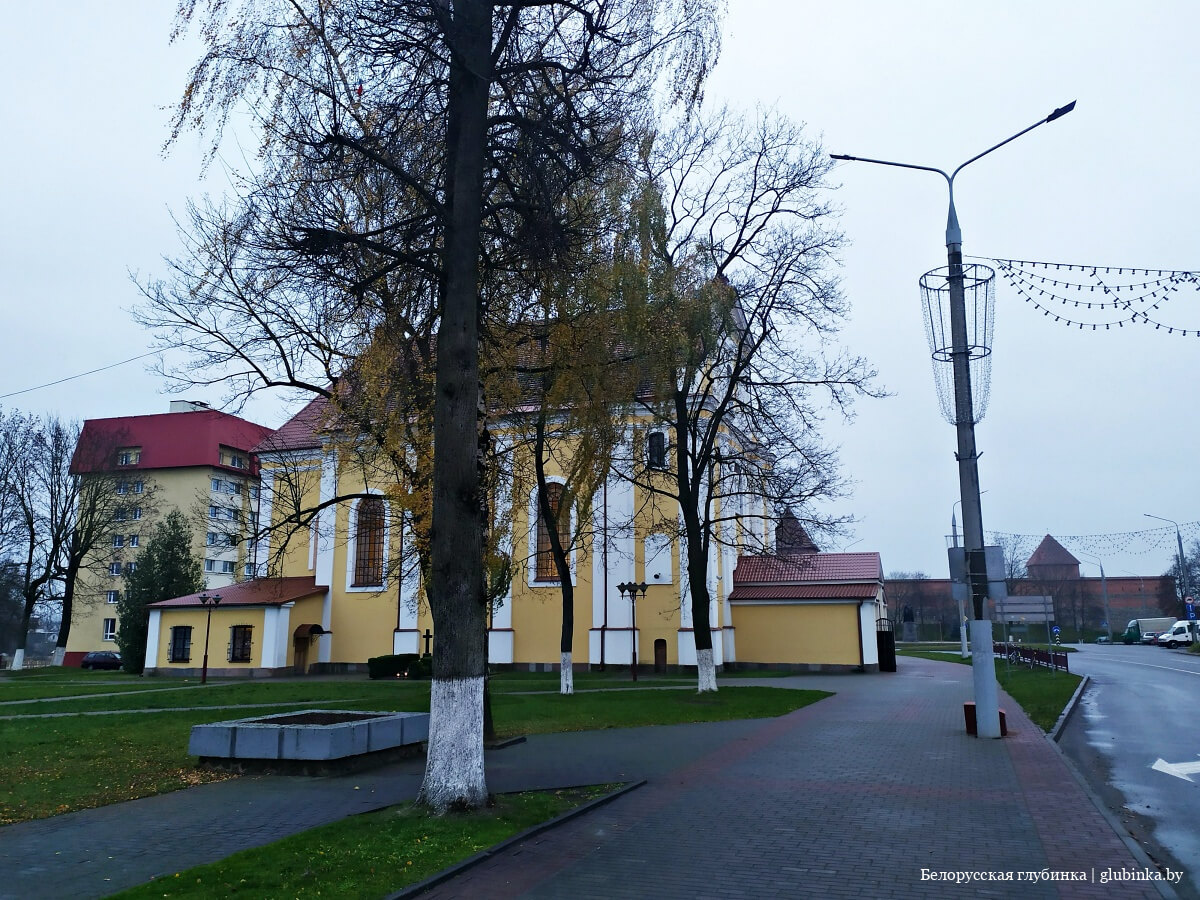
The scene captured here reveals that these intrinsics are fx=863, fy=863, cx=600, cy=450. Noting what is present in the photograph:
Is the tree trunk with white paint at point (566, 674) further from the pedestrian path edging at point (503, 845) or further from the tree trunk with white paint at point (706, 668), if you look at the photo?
the pedestrian path edging at point (503, 845)

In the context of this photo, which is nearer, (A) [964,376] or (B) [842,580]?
(A) [964,376]

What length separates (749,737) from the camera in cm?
1550

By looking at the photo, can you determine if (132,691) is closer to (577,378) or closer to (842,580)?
(577,378)

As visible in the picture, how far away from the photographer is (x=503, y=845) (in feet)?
24.5

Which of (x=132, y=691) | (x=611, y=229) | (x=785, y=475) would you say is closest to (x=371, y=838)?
(x=611, y=229)

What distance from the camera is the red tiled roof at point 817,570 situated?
37406mm

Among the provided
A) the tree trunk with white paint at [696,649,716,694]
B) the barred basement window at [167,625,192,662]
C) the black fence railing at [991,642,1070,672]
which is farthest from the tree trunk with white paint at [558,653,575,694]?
the barred basement window at [167,625,192,662]

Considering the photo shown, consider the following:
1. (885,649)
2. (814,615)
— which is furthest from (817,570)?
(885,649)

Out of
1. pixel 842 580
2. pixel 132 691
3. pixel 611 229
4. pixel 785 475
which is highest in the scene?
pixel 611 229

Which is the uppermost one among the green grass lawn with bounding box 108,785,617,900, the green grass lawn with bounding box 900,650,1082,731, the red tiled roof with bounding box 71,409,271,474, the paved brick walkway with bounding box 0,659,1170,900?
the red tiled roof with bounding box 71,409,271,474

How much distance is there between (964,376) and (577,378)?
7.15m

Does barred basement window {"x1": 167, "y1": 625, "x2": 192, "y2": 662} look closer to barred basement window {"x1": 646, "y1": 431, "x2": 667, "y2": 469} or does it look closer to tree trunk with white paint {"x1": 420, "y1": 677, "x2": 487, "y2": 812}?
barred basement window {"x1": 646, "y1": 431, "x2": 667, "y2": 469}

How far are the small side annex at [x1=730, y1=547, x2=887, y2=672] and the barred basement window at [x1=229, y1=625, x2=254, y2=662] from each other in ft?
69.8

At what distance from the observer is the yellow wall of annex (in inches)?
1444
